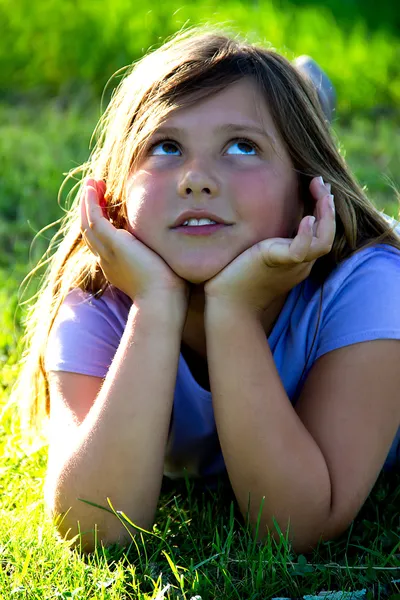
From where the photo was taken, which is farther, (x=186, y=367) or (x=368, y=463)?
(x=186, y=367)

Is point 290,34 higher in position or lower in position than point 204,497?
higher

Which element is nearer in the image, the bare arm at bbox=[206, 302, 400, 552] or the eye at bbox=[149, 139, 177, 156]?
the bare arm at bbox=[206, 302, 400, 552]

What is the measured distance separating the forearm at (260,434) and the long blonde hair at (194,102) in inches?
20.4

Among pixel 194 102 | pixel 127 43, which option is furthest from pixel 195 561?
pixel 127 43

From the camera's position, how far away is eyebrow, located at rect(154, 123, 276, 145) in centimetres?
254

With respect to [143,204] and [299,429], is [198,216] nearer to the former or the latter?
[143,204]

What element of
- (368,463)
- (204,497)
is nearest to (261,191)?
(368,463)

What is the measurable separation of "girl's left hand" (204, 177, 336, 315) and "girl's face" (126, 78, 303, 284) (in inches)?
2.2

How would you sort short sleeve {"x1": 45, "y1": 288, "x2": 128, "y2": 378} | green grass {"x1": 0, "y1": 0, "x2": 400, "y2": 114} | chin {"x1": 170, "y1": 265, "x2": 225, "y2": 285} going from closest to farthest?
1. chin {"x1": 170, "y1": 265, "x2": 225, "y2": 285}
2. short sleeve {"x1": 45, "y1": 288, "x2": 128, "y2": 378}
3. green grass {"x1": 0, "y1": 0, "x2": 400, "y2": 114}

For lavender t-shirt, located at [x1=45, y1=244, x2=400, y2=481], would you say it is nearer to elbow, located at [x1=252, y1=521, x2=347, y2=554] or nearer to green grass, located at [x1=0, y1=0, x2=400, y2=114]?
elbow, located at [x1=252, y1=521, x2=347, y2=554]

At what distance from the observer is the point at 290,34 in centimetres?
830

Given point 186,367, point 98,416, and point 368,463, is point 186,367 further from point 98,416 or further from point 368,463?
point 368,463

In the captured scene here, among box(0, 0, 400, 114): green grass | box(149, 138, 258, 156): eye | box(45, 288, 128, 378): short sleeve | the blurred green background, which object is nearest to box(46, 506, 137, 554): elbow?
box(45, 288, 128, 378): short sleeve

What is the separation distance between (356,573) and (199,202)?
1.01 meters
